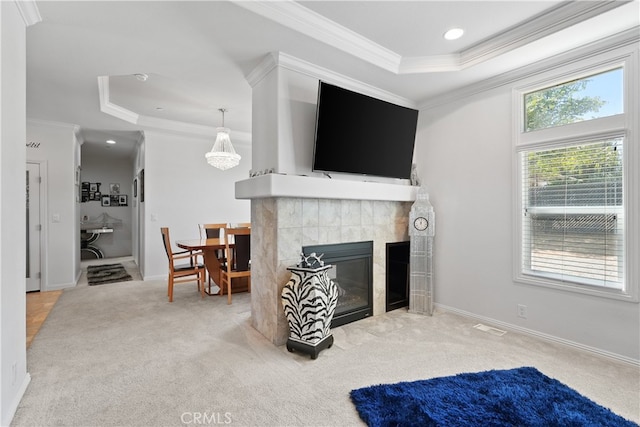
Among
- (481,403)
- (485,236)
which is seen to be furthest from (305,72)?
(481,403)

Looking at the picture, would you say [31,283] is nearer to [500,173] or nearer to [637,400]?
[500,173]

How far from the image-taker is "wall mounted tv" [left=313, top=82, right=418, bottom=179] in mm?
2877

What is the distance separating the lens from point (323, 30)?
2.50 metres

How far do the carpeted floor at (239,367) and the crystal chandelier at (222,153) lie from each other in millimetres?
2242

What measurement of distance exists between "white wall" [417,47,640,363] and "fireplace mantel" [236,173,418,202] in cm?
69

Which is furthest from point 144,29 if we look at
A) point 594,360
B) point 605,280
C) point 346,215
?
point 594,360

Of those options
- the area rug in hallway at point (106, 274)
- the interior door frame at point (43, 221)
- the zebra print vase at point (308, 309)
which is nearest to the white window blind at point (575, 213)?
the zebra print vase at point (308, 309)

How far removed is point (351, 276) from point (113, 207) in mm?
7785

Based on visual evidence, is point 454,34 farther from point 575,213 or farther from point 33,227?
point 33,227

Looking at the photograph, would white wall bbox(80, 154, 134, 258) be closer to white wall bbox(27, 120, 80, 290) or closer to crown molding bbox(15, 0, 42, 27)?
white wall bbox(27, 120, 80, 290)

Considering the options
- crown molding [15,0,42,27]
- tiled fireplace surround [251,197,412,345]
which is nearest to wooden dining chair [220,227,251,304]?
tiled fireplace surround [251,197,412,345]

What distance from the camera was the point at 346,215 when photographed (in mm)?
3295

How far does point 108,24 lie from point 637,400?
4.54m

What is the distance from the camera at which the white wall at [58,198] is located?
15.4 feet
